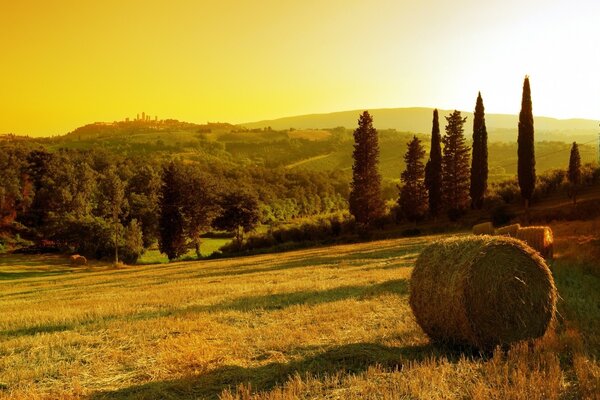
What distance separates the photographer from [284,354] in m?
9.09

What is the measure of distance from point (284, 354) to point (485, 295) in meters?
4.30

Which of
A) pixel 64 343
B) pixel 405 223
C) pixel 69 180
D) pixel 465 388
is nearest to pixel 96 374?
pixel 64 343

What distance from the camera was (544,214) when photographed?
1768 inches

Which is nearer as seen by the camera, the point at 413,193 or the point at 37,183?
the point at 413,193

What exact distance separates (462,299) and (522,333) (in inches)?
56.8

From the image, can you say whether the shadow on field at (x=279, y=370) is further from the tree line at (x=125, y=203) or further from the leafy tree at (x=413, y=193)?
the tree line at (x=125, y=203)

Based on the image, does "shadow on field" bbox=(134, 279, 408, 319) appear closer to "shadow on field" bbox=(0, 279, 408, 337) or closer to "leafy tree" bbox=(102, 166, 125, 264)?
"shadow on field" bbox=(0, 279, 408, 337)

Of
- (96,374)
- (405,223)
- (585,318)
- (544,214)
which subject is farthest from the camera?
(405,223)

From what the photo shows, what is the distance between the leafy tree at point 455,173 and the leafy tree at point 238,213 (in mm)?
30319

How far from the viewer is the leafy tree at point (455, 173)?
56.4m

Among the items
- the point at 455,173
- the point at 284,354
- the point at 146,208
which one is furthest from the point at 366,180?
the point at 284,354

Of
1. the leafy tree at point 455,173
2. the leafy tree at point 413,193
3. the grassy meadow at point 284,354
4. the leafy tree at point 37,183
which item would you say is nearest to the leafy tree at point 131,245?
the leafy tree at point 37,183

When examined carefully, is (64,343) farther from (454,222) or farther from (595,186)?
(595,186)

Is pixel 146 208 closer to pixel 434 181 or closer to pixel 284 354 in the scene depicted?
pixel 434 181
